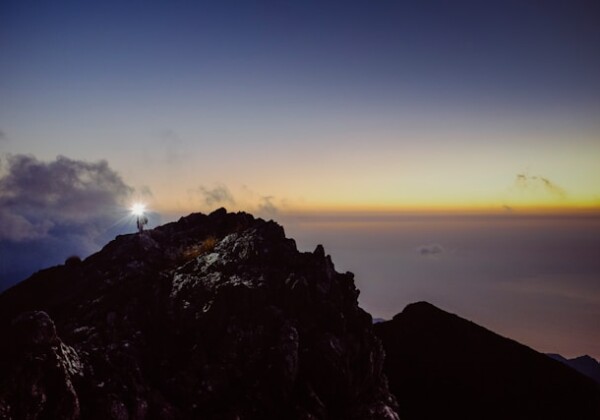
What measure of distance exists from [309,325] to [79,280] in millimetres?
19411

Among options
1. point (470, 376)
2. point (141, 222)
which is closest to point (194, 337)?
point (141, 222)

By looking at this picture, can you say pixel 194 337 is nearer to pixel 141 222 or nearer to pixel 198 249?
pixel 198 249

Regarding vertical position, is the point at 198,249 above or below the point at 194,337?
above

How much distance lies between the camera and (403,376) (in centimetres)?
5931

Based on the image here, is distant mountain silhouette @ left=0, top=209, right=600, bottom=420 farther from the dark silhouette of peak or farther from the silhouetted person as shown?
the dark silhouette of peak

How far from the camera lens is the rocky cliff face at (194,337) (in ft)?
57.3

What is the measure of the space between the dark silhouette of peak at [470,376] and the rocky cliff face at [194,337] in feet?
108

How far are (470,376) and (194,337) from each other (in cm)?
5552

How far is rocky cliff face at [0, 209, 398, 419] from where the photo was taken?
1747cm

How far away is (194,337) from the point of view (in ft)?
77.8

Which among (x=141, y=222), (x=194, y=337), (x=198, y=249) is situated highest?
(x=141, y=222)

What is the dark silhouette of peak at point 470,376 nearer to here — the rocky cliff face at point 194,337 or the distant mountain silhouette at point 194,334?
the rocky cliff face at point 194,337

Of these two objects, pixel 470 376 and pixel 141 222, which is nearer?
pixel 141 222

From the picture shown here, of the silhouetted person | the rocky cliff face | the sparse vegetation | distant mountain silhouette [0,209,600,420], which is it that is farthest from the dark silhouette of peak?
the silhouetted person
